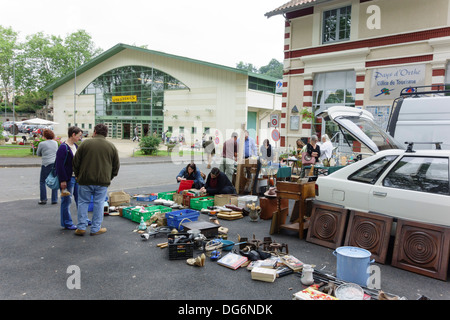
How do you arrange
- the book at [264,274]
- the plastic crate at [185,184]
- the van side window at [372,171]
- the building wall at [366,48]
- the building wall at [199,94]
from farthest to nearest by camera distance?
the building wall at [199,94]
the building wall at [366,48]
the plastic crate at [185,184]
the van side window at [372,171]
the book at [264,274]

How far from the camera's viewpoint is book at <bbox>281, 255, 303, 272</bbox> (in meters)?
4.67

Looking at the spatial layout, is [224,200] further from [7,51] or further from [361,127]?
[7,51]

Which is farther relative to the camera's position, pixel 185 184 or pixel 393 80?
pixel 393 80

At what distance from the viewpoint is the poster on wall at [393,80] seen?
1416 centimetres

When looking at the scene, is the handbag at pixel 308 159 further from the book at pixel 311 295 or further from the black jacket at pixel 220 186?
the book at pixel 311 295

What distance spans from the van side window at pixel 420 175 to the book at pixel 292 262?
190 centimetres

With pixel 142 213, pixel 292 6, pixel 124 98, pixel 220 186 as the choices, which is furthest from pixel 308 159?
pixel 124 98

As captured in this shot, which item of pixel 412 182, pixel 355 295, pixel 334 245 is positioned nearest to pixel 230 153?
pixel 334 245

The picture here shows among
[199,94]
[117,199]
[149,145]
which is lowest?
[117,199]

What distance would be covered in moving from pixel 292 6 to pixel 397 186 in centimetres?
1468

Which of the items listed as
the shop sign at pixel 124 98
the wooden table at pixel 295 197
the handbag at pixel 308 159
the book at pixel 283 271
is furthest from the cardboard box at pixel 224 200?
the shop sign at pixel 124 98

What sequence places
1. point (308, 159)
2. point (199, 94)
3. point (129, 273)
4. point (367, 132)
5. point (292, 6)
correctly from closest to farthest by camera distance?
point (129, 273)
point (367, 132)
point (308, 159)
point (292, 6)
point (199, 94)

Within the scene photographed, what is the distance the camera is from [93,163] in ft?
19.1

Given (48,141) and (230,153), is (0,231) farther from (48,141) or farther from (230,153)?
(230,153)
